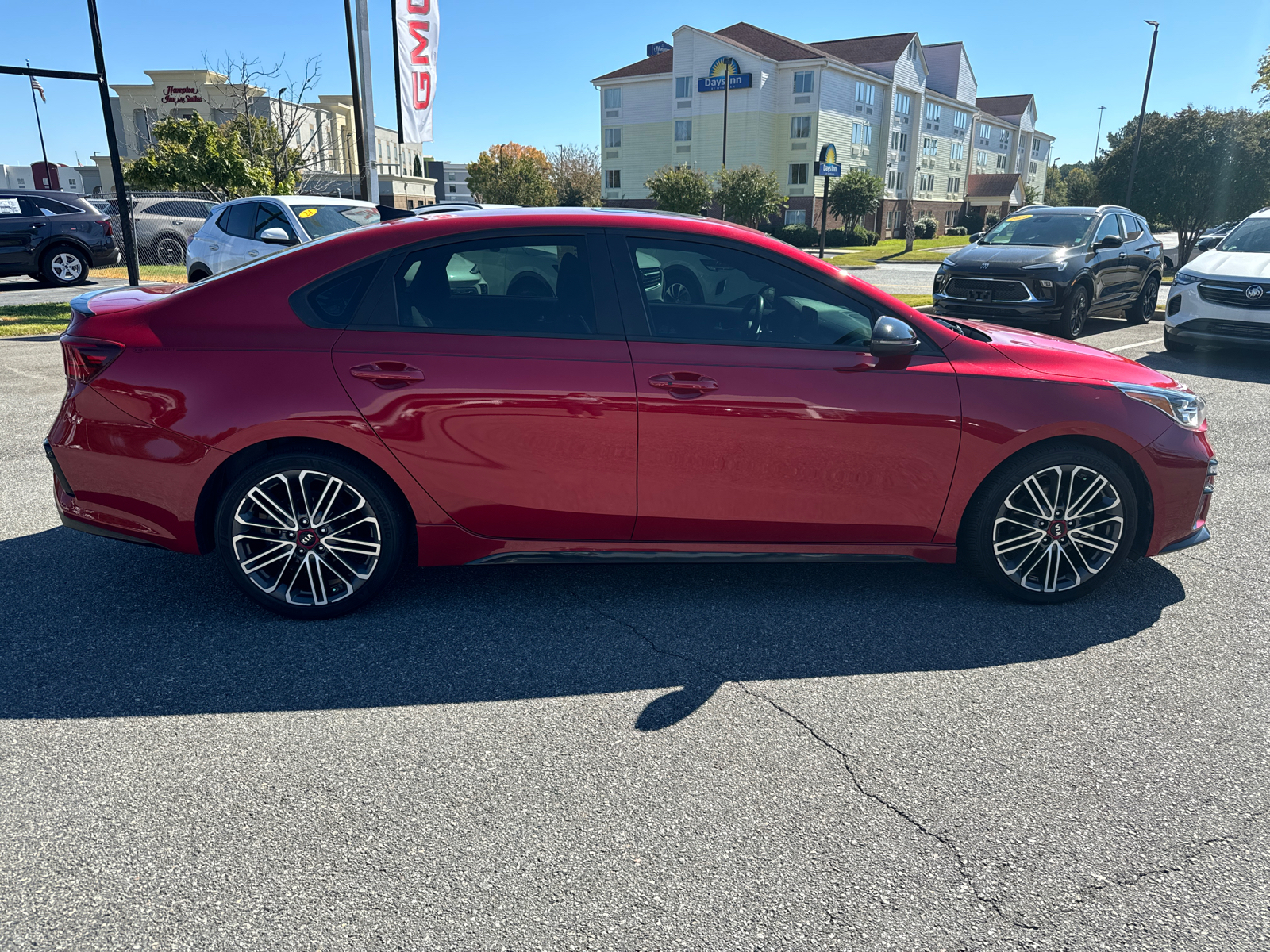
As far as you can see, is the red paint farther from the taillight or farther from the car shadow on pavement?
the car shadow on pavement

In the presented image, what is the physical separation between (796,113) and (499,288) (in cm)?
6609

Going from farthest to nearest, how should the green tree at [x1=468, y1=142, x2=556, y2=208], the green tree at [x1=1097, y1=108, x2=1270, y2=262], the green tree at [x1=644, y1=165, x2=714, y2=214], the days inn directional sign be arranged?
the green tree at [x1=468, y1=142, x2=556, y2=208] < the days inn directional sign < the green tree at [x1=644, y1=165, x2=714, y2=214] < the green tree at [x1=1097, y1=108, x2=1270, y2=262]

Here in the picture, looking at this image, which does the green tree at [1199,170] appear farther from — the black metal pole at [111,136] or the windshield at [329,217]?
the black metal pole at [111,136]

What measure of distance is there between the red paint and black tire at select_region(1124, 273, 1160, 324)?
13079mm

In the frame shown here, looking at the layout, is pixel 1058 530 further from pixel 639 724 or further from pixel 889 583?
pixel 639 724

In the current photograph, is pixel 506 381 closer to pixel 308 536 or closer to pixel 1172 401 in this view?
pixel 308 536

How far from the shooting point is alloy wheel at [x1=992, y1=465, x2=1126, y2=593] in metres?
4.12

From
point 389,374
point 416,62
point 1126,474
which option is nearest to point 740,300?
point 389,374

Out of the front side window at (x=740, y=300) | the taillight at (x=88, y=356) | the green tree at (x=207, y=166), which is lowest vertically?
the taillight at (x=88, y=356)

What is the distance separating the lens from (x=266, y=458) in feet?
12.5

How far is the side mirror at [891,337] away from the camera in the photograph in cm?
381

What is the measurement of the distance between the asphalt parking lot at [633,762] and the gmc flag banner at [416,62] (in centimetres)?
1525

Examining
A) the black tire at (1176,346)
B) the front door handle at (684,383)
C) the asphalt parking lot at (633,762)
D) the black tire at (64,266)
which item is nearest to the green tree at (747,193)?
the black tire at (64,266)

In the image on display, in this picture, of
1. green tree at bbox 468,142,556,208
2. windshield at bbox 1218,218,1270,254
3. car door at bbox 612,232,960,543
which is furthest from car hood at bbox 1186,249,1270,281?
green tree at bbox 468,142,556,208
